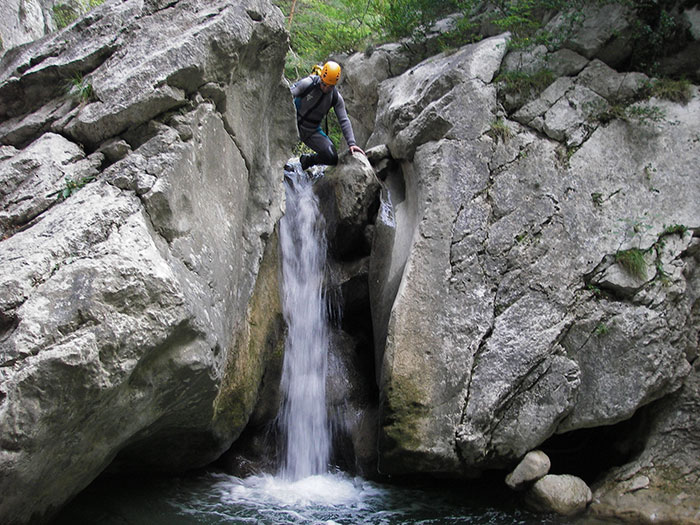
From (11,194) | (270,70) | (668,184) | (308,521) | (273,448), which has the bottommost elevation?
(308,521)

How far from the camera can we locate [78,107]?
5.15 m

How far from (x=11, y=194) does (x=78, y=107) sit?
1.21 metres

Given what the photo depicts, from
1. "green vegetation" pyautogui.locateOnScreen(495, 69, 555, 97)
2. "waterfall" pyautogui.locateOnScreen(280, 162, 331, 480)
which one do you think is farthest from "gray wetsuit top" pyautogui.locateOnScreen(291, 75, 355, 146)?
"green vegetation" pyautogui.locateOnScreen(495, 69, 555, 97)

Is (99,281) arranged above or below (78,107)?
below

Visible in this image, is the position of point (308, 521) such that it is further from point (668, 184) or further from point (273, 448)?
point (668, 184)

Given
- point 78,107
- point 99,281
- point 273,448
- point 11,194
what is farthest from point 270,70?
point 273,448

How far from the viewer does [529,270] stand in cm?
651

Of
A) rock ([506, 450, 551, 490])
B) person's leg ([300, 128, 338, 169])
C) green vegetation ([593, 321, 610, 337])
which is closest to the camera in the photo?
rock ([506, 450, 551, 490])

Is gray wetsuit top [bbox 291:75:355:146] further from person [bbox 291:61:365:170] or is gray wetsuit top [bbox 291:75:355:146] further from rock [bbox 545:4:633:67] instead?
rock [bbox 545:4:633:67]

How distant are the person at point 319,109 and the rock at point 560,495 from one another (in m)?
5.50

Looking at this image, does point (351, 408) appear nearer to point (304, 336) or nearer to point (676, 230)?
point (304, 336)

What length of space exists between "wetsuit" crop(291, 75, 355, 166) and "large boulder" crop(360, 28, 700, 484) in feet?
5.23

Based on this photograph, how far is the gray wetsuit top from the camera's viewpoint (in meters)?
8.63

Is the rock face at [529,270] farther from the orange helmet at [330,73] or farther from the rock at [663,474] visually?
the orange helmet at [330,73]
